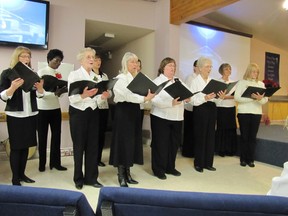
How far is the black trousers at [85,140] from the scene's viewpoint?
251 centimetres

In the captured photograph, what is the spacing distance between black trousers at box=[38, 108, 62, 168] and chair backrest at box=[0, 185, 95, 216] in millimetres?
2450

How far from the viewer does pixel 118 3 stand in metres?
4.39

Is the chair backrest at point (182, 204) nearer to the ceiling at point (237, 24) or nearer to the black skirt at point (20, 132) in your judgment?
the black skirt at point (20, 132)

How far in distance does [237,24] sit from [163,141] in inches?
155

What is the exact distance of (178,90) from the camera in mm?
2789

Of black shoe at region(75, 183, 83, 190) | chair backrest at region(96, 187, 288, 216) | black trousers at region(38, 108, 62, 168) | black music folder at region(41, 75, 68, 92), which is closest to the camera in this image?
chair backrest at region(96, 187, 288, 216)

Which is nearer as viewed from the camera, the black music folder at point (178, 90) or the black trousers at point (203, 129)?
the black music folder at point (178, 90)

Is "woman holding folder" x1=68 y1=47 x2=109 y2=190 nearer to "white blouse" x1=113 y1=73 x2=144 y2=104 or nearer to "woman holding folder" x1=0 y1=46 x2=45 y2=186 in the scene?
"white blouse" x1=113 y1=73 x2=144 y2=104

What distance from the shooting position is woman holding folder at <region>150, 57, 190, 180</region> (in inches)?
117

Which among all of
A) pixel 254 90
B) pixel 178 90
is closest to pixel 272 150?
pixel 254 90

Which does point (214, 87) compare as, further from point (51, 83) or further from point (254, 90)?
point (51, 83)

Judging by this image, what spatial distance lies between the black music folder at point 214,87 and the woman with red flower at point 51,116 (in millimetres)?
1695

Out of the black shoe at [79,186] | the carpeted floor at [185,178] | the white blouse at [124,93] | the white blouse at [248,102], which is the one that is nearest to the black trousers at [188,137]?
the carpeted floor at [185,178]

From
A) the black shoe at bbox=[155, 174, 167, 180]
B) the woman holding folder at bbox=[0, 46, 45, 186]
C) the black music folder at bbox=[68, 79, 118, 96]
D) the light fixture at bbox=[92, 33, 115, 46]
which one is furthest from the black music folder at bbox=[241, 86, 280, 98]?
the light fixture at bbox=[92, 33, 115, 46]
